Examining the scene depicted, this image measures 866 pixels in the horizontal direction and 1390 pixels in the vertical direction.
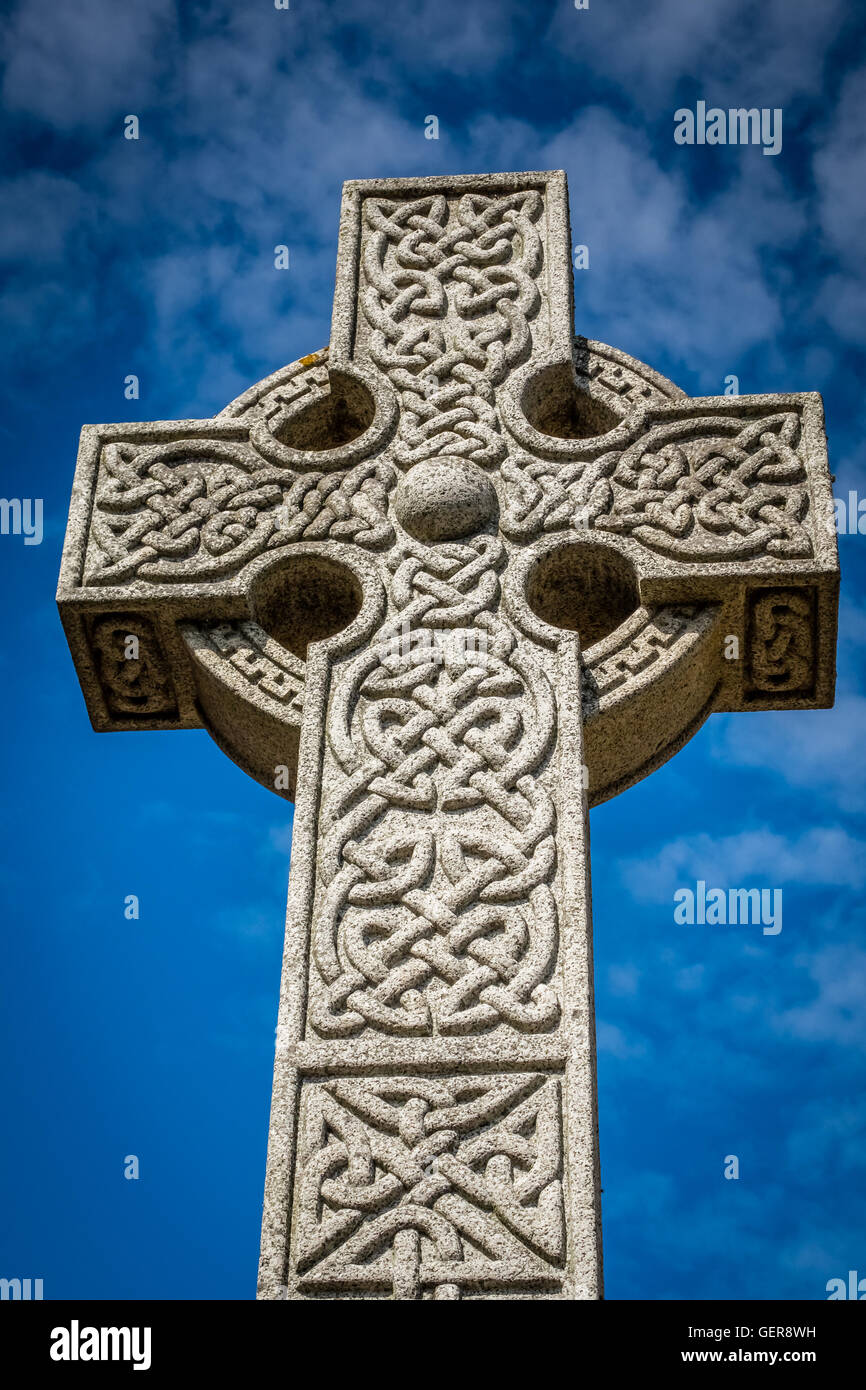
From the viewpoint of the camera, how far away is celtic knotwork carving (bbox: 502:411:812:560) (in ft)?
15.3

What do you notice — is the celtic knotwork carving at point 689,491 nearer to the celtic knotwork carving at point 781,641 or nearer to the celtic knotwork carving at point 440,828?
the celtic knotwork carving at point 781,641

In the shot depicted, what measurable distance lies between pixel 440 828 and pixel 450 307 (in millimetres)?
1834

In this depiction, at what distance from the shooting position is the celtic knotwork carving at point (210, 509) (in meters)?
4.77

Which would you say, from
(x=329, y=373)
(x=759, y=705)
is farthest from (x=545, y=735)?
(x=329, y=373)

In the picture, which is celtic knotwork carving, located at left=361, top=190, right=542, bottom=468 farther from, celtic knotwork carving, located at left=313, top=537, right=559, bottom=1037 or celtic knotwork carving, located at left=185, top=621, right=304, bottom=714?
celtic knotwork carving, located at left=185, top=621, right=304, bottom=714

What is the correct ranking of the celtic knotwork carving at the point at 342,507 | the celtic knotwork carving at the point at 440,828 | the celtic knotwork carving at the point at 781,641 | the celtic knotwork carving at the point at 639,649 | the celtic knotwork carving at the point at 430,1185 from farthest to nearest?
1. the celtic knotwork carving at the point at 342,507
2. the celtic knotwork carving at the point at 781,641
3. the celtic knotwork carving at the point at 639,649
4. the celtic knotwork carving at the point at 440,828
5. the celtic knotwork carving at the point at 430,1185

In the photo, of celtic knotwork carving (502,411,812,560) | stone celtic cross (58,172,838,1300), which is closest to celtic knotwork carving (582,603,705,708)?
stone celtic cross (58,172,838,1300)

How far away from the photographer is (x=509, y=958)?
385 centimetres

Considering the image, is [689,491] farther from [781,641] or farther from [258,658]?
[258,658]

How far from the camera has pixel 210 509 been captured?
492 centimetres

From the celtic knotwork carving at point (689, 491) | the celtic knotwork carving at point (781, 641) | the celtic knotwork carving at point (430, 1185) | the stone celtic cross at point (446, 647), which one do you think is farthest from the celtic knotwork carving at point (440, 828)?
the celtic knotwork carving at point (781, 641)

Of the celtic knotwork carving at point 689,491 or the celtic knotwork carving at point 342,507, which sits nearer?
the celtic knotwork carving at point 689,491

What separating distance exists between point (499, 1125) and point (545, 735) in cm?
99
